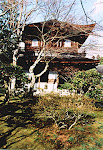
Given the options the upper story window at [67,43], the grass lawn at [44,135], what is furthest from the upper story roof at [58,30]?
the grass lawn at [44,135]

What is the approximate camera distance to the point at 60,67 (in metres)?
11.1

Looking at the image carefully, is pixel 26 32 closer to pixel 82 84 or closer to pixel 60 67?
pixel 60 67

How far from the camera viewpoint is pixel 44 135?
3.85 m

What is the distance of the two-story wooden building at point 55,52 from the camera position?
9.75 meters

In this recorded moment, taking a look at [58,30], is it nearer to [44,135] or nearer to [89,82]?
[89,82]

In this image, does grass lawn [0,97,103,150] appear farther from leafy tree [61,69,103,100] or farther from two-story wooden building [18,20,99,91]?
two-story wooden building [18,20,99,91]

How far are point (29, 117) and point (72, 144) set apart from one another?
2589 millimetres

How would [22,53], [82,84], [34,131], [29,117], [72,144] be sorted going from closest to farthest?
[72,144]
[34,131]
[29,117]
[82,84]
[22,53]

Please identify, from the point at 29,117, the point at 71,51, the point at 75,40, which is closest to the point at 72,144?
the point at 29,117

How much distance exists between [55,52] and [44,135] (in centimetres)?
826

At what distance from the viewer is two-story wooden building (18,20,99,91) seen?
384 inches

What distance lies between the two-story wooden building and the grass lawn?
569 cm

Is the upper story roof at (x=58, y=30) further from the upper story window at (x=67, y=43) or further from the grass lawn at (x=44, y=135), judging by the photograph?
the grass lawn at (x=44, y=135)

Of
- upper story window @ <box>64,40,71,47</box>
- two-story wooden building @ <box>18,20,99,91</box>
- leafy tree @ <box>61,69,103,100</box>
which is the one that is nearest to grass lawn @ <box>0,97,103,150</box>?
leafy tree @ <box>61,69,103,100</box>
